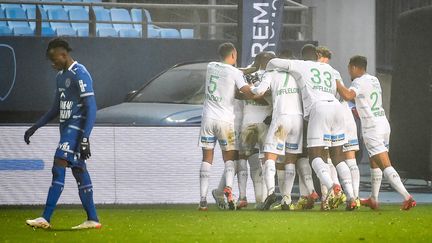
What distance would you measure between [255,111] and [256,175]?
917 millimetres

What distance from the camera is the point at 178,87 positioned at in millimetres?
20000

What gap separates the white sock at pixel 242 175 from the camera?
1612 centimetres

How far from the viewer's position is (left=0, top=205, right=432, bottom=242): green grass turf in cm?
1169

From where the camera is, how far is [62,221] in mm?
13992

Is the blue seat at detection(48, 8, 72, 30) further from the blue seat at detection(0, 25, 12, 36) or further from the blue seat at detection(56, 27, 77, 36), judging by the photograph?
the blue seat at detection(0, 25, 12, 36)

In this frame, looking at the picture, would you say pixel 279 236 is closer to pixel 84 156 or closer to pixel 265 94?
pixel 84 156

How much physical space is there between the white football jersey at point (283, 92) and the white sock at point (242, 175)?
3.31 feet

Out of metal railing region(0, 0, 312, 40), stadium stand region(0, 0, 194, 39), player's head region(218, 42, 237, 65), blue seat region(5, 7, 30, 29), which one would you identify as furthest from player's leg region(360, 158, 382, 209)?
blue seat region(5, 7, 30, 29)

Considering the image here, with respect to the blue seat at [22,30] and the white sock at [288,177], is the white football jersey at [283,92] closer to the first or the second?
the white sock at [288,177]

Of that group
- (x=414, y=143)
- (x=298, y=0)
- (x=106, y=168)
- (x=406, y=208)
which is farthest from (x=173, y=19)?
(x=406, y=208)

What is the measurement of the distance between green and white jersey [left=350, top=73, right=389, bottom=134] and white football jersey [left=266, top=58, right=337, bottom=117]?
44 centimetres

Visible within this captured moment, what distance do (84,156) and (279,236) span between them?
2.05 m

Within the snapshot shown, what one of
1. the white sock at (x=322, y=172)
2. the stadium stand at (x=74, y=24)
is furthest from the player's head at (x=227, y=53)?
the stadium stand at (x=74, y=24)

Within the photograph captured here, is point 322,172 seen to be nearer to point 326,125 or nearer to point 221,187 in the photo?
point 326,125
